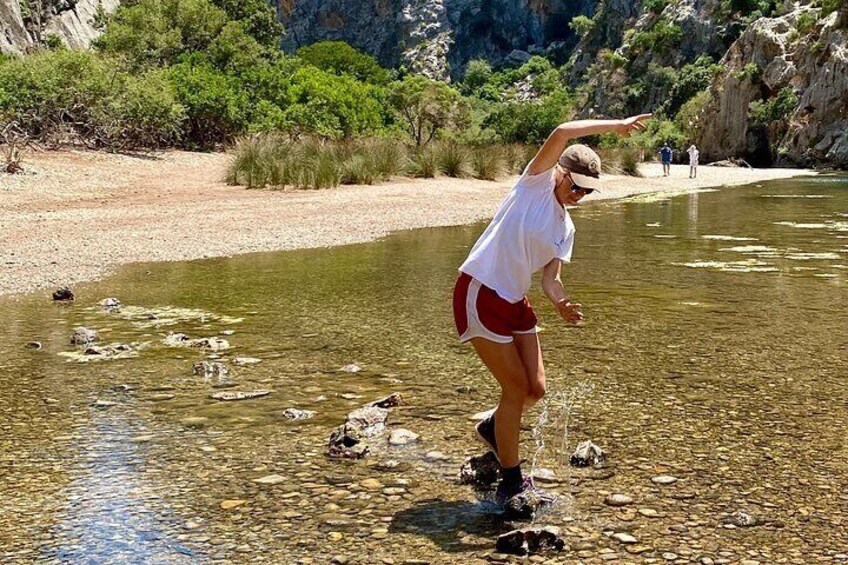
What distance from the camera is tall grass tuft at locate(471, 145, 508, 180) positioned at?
1286 inches

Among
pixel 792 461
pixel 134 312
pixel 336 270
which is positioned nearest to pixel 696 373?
pixel 792 461

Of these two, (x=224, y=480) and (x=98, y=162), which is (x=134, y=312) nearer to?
(x=224, y=480)

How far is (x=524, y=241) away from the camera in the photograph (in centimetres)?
423

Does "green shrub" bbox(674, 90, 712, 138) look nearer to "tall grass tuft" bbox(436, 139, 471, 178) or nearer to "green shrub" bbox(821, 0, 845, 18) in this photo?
"green shrub" bbox(821, 0, 845, 18)

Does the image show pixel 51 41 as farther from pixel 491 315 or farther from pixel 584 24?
pixel 584 24

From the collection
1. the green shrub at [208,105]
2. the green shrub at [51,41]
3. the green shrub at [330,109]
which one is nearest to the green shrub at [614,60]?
the green shrub at [330,109]

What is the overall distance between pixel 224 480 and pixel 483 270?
1809 millimetres

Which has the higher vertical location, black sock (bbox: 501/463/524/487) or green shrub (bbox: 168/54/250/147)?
green shrub (bbox: 168/54/250/147)

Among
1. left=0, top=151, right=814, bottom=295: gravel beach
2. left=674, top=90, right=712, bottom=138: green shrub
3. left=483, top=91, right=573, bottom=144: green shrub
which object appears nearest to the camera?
left=0, top=151, right=814, bottom=295: gravel beach

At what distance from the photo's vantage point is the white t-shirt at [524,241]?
4.21 m

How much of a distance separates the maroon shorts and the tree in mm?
45233

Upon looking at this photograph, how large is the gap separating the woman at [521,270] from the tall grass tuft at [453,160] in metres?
27.7

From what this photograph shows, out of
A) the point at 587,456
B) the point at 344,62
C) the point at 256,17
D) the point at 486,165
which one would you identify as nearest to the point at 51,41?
the point at 256,17

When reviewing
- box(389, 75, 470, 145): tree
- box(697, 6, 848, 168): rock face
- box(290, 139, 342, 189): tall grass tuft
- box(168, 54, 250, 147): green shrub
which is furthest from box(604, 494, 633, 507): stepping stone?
box(697, 6, 848, 168): rock face
